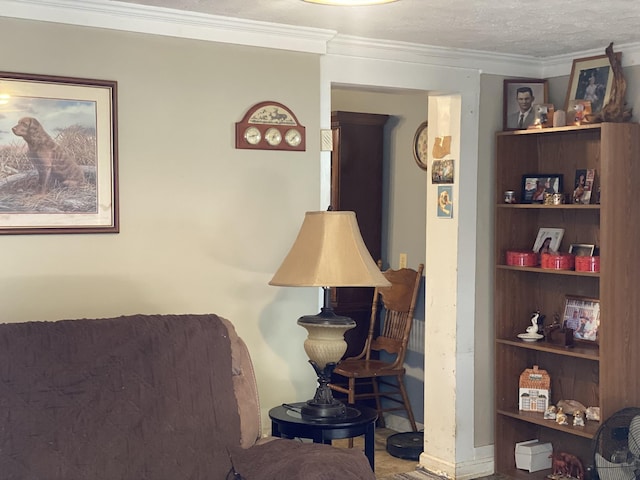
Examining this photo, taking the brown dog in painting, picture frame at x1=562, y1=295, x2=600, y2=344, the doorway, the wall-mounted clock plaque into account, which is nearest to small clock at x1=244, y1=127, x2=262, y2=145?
the wall-mounted clock plaque

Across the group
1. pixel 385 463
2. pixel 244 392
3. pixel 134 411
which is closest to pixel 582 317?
pixel 385 463

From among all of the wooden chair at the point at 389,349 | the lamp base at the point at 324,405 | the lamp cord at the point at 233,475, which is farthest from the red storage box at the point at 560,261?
the lamp cord at the point at 233,475

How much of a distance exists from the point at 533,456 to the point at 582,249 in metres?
1.16

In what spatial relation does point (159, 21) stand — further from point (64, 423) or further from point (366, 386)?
point (366, 386)

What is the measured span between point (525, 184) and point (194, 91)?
6.44ft

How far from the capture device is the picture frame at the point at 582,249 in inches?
174

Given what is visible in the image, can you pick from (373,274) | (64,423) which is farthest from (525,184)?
(64,423)

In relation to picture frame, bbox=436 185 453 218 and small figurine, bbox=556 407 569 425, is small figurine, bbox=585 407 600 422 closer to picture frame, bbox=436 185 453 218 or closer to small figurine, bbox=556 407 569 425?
small figurine, bbox=556 407 569 425

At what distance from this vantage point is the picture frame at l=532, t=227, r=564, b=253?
4574mm

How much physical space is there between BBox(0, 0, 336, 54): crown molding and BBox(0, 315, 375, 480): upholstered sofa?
1245mm

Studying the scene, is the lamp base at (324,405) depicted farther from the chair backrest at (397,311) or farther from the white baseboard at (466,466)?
the chair backrest at (397,311)

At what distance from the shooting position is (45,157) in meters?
3.36

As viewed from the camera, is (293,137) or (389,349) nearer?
(293,137)

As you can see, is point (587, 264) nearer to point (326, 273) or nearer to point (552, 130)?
point (552, 130)
